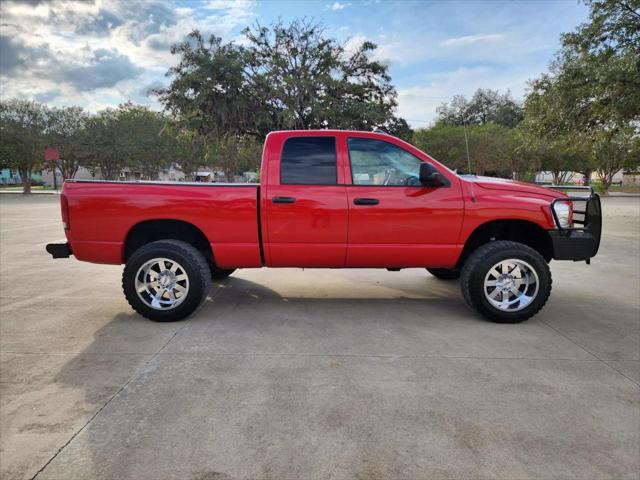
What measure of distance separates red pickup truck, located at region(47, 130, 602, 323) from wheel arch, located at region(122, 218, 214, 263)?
0.06 m

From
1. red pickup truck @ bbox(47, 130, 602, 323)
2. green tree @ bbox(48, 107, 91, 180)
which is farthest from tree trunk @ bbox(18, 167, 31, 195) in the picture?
red pickup truck @ bbox(47, 130, 602, 323)

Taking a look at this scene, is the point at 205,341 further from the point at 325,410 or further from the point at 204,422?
the point at 325,410

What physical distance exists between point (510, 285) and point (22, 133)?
4389 centimetres

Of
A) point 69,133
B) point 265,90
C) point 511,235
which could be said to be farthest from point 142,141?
point 511,235

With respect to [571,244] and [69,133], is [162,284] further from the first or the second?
[69,133]

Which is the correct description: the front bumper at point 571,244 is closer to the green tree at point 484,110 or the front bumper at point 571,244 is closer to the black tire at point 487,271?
the black tire at point 487,271

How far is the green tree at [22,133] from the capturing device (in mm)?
37000

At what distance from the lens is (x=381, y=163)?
15.0 ft

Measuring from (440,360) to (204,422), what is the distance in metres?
1.92

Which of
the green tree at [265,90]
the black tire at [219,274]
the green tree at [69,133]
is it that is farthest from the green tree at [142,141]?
the black tire at [219,274]

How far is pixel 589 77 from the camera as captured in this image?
11445 millimetres

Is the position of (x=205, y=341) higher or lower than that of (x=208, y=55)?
lower

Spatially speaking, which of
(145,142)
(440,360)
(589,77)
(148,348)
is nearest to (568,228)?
(440,360)

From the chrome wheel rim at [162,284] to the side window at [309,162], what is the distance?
4.82 ft
